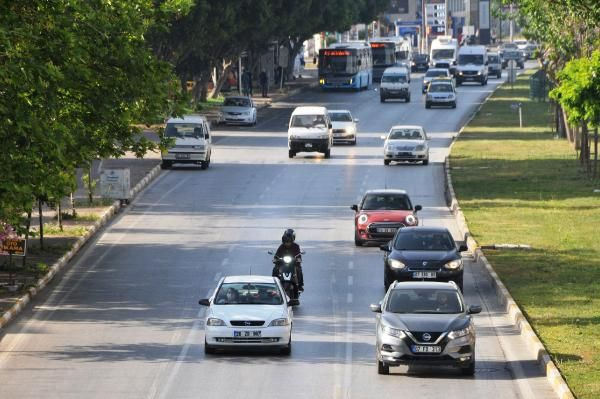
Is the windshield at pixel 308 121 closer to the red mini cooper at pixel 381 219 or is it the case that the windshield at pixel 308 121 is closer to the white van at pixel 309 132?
the white van at pixel 309 132

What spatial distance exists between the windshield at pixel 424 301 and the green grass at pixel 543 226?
181 centimetres

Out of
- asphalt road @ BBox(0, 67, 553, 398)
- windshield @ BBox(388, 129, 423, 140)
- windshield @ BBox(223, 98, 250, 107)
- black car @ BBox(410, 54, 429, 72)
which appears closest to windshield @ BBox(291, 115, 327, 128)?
asphalt road @ BBox(0, 67, 553, 398)

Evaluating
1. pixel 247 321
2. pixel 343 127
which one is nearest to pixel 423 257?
pixel 247 321

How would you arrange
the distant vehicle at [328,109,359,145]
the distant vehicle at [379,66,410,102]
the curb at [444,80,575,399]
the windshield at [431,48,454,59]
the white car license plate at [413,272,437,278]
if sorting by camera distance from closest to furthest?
1. the curb at [444,80,575,399]
2. the white car license plate at [413,272,437,278]
3. the distant vehicle at [328,109,359,145]
4. the distant vehicle at [379,66,410,102]
5. the windshield at [431,48,454,59]

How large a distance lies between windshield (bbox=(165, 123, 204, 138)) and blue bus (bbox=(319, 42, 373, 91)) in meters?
51.4

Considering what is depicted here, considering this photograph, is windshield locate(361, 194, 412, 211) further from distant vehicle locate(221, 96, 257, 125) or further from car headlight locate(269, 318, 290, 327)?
distant vehicle locate(221, 96, 257, 125)

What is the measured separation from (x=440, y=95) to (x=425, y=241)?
2621 inches

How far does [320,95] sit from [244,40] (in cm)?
1598

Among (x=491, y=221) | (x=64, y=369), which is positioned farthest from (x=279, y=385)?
(x=491, y=221)

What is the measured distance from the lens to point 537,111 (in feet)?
328

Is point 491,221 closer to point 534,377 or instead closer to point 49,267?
point 49,267

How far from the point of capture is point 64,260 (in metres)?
39.0

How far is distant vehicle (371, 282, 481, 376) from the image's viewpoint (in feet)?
79.4

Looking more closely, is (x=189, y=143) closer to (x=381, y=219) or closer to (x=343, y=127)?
→ (x=343, y=127)
